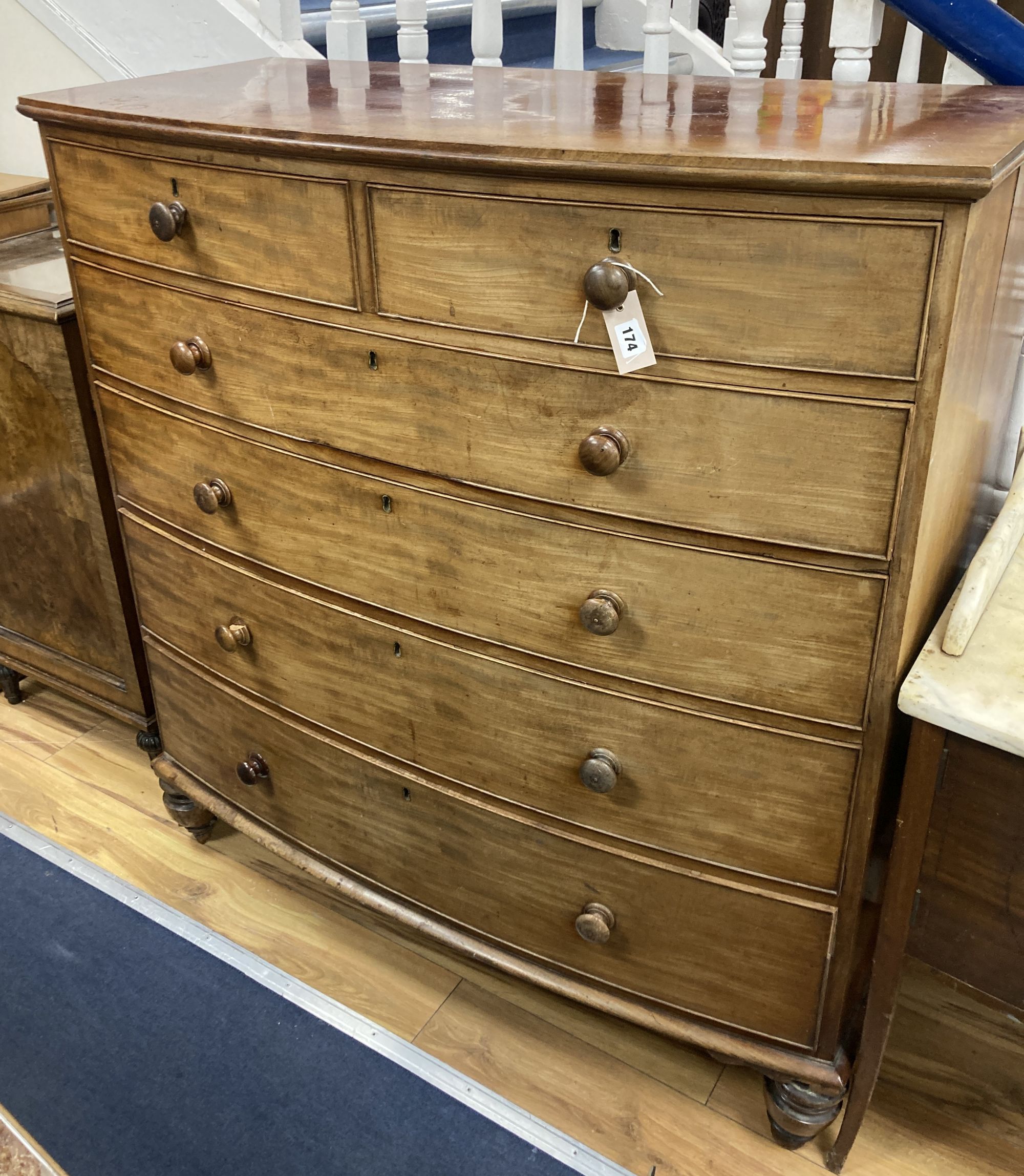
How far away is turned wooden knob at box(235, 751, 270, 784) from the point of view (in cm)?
158

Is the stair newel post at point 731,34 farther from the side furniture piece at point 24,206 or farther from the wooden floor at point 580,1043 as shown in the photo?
the wooden floor at point 580,1043

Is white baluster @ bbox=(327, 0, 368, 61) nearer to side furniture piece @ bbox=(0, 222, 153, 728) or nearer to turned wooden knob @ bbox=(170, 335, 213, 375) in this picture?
side furniture piece @ bbox=(0, 222, 153, 728)

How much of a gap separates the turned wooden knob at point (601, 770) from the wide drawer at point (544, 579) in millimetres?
107

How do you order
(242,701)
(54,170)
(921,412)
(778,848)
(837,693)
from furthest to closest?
(242,701)
(54,170)
(778,848)
(837,693)
(921,412)

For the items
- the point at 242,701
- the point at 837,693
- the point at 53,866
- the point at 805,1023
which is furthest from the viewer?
the point at 53,866

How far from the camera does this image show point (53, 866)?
1856mm

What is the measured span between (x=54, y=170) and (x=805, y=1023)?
4.66 ft

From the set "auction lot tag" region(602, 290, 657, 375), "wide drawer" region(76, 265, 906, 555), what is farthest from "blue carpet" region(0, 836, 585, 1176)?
"auction lot tag" region(602, 290, 657, 375)

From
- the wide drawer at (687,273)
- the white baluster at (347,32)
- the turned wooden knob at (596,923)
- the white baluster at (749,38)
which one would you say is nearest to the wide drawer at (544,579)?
the wide drawer at (687,273)

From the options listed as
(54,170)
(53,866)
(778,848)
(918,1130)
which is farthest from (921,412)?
(53,866)

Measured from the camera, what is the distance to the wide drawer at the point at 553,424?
3.11 feet

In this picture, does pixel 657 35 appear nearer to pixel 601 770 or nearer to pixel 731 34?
pixel 731 34

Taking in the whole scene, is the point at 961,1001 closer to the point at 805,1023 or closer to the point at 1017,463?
the point at 805,1023

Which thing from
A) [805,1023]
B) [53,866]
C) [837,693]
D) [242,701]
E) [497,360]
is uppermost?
[497,360]
